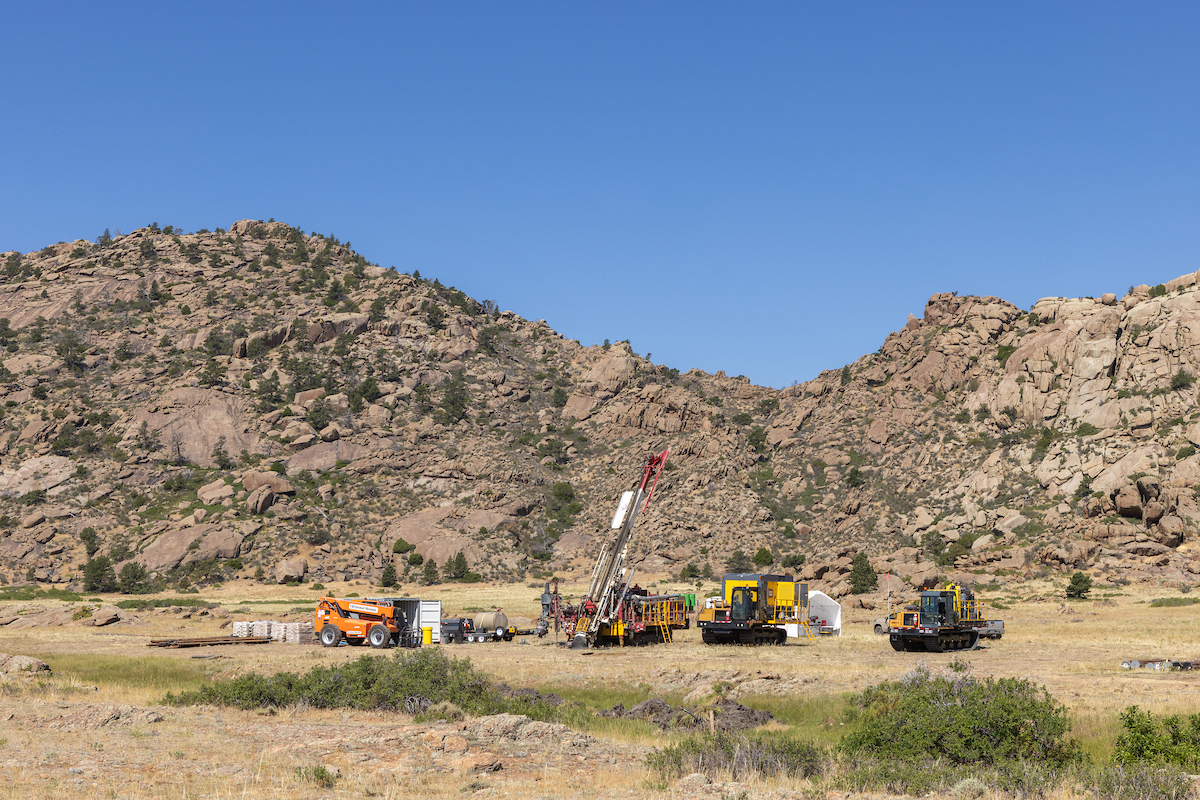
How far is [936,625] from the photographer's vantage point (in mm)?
34156

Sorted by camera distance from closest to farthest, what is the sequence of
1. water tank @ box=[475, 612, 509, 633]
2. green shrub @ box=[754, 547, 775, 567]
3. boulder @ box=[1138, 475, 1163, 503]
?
water tank @ box=[475, 612, 509, 633] → boulder @ box=[1138, 475, 1163, 503] → green shrub @ box=[754, 547, 775, 567]

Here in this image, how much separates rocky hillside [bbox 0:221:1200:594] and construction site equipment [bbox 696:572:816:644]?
84.1 feet

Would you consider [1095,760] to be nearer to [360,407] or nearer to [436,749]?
[436,749]

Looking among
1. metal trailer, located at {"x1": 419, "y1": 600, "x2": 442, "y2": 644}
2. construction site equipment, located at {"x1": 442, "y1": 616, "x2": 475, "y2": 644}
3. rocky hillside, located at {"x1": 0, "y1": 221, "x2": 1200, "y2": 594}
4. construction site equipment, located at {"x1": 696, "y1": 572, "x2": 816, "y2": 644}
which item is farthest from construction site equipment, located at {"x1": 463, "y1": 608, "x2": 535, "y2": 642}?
rocky hillside, located at {"x1": 0, "y1": 221, "x2": 1200, "y2": 594}

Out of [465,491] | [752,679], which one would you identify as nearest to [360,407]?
[465,491]

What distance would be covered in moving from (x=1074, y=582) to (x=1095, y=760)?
42.7 meters

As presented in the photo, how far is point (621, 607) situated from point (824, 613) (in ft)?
37.9

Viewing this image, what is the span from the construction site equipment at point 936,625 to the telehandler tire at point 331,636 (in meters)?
23.5

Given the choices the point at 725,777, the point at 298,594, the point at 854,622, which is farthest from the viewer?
the point at 298,594

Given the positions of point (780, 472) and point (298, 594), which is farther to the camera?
point (780, 472)

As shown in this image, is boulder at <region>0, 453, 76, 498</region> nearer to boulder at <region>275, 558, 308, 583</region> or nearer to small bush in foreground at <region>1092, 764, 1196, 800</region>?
boulder at <region>275, 558, 308, 583</region>

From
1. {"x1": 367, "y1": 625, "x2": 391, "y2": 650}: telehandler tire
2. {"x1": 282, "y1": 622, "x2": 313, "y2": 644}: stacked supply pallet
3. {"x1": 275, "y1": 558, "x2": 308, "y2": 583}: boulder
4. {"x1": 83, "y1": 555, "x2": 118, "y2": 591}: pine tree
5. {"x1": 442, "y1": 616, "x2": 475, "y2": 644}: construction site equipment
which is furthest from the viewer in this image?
{"x1": 275, "y1": 558, "x2": 308, "y2": 583}: boulder

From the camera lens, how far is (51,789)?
40.2ft

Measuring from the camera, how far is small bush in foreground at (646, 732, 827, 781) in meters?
13.9
